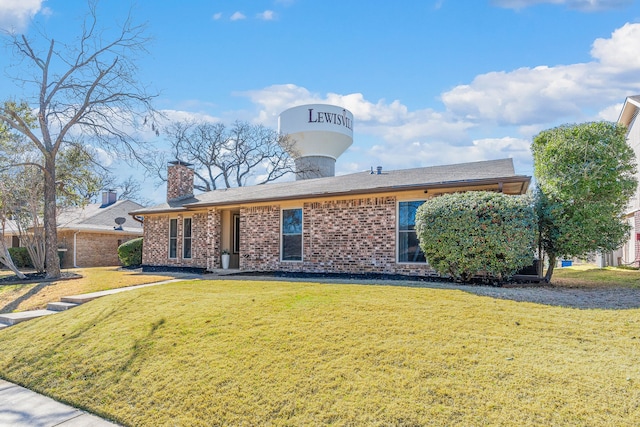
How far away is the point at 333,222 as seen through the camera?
11.6 metres

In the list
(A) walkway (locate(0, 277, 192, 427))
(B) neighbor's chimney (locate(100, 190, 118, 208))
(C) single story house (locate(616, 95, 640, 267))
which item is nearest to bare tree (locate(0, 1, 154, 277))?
(A) walkway (locate(0, 277, 192, 427))

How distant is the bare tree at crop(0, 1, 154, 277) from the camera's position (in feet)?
45.2

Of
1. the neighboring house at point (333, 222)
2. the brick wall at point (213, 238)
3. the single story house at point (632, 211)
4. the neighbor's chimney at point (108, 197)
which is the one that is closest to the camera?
the neighboring house at point (333, 222)

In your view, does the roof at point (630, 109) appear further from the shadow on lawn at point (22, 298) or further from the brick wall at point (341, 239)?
the shadow on lawn at point (22, 298)

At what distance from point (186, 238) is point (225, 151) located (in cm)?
1726

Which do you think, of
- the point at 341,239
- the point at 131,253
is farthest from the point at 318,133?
the point at 341,239

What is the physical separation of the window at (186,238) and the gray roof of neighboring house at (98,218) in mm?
8001

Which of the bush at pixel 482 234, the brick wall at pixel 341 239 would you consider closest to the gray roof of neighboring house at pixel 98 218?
the brick wall at pixel 341 239

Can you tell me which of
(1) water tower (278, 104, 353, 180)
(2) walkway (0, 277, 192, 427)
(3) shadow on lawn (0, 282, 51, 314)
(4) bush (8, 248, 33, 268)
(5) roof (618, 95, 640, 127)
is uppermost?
(1) water tower (278, 104, 353, 180)

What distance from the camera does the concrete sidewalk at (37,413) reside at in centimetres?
395

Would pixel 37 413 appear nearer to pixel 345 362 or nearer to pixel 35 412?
pixel 35 412

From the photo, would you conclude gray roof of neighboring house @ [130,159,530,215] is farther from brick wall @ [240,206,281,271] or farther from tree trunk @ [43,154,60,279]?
tree trunk @ [43,154,60,279]

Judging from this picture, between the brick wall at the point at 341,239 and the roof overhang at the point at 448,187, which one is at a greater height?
the roof overhang at the point at 448,187

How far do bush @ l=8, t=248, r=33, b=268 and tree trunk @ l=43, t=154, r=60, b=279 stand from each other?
9328 mm
